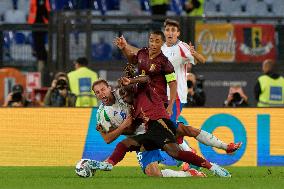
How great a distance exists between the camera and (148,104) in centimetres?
1462

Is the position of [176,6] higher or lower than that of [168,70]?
higher

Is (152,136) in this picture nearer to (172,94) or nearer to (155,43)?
(172,94)

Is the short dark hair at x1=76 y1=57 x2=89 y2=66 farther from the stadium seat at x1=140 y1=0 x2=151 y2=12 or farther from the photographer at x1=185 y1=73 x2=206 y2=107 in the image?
the stadium seat at x1=140 y1=0 x2=151 y2=12

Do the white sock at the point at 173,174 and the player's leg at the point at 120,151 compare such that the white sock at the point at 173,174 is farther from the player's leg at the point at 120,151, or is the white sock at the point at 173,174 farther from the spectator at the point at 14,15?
the spectator at the point at 14,15

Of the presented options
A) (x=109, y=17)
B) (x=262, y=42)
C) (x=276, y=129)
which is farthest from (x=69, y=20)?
(x=276, y=129)

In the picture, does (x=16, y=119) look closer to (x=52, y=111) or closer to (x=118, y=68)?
(x=52, y=111)

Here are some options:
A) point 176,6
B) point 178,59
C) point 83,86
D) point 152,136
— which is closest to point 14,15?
point 176,6

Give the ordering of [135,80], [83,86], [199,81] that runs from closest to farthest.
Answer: [135,80]
[83,86]
[199,81]

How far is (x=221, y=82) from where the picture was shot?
73.7 ft

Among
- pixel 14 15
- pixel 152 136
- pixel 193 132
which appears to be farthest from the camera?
pixel 14 15

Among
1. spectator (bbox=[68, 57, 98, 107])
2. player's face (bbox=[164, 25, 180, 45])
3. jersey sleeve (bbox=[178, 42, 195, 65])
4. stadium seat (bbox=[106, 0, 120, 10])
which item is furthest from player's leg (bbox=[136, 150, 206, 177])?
stadium seat (bbox=[106, 0, 120, 10])

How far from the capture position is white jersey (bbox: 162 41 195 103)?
1596 centimetres

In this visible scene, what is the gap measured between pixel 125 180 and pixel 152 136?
2.02 ft

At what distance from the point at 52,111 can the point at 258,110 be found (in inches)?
124
